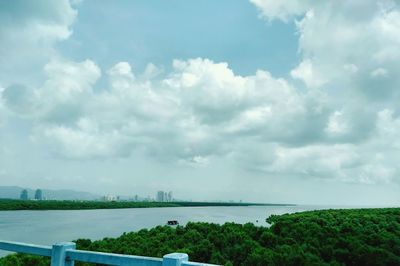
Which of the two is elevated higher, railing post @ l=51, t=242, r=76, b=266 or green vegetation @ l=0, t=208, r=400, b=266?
railing post @ l=51, t=242, r=76, b=266

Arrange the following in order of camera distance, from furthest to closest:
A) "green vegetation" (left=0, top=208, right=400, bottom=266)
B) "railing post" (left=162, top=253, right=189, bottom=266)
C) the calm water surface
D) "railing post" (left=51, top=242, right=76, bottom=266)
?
the calm water surface, "green vegetation" (left=0, top=208, right=400, bottom=266), "railing post" (left=51, top=242, right=76, bottom=266), "railing post" (left=162, top=253, right=189, bottom=266)

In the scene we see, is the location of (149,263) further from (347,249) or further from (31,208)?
(31,208)

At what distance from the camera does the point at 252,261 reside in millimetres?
12406

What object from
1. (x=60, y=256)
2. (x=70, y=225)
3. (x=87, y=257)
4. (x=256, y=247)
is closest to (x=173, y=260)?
(x=87, y=257)

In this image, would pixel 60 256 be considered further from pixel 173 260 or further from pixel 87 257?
pixel 173 260

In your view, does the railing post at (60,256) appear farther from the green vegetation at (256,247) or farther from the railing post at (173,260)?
the green vegetation at (256,247)

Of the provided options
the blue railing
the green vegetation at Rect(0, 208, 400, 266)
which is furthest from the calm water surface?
the blue railing

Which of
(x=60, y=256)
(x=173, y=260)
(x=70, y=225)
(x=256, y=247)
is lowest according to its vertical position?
(x=70, y=225)

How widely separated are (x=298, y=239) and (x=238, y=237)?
10.6ft

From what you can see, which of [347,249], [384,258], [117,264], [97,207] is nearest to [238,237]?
[347,249]

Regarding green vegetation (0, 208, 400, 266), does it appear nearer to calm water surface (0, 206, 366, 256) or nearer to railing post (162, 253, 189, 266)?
railing post (162, 253, 189, 266)

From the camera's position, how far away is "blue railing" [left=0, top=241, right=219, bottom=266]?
11.7ft

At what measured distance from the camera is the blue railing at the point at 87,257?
11.7 feet

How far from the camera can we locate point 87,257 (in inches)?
169
